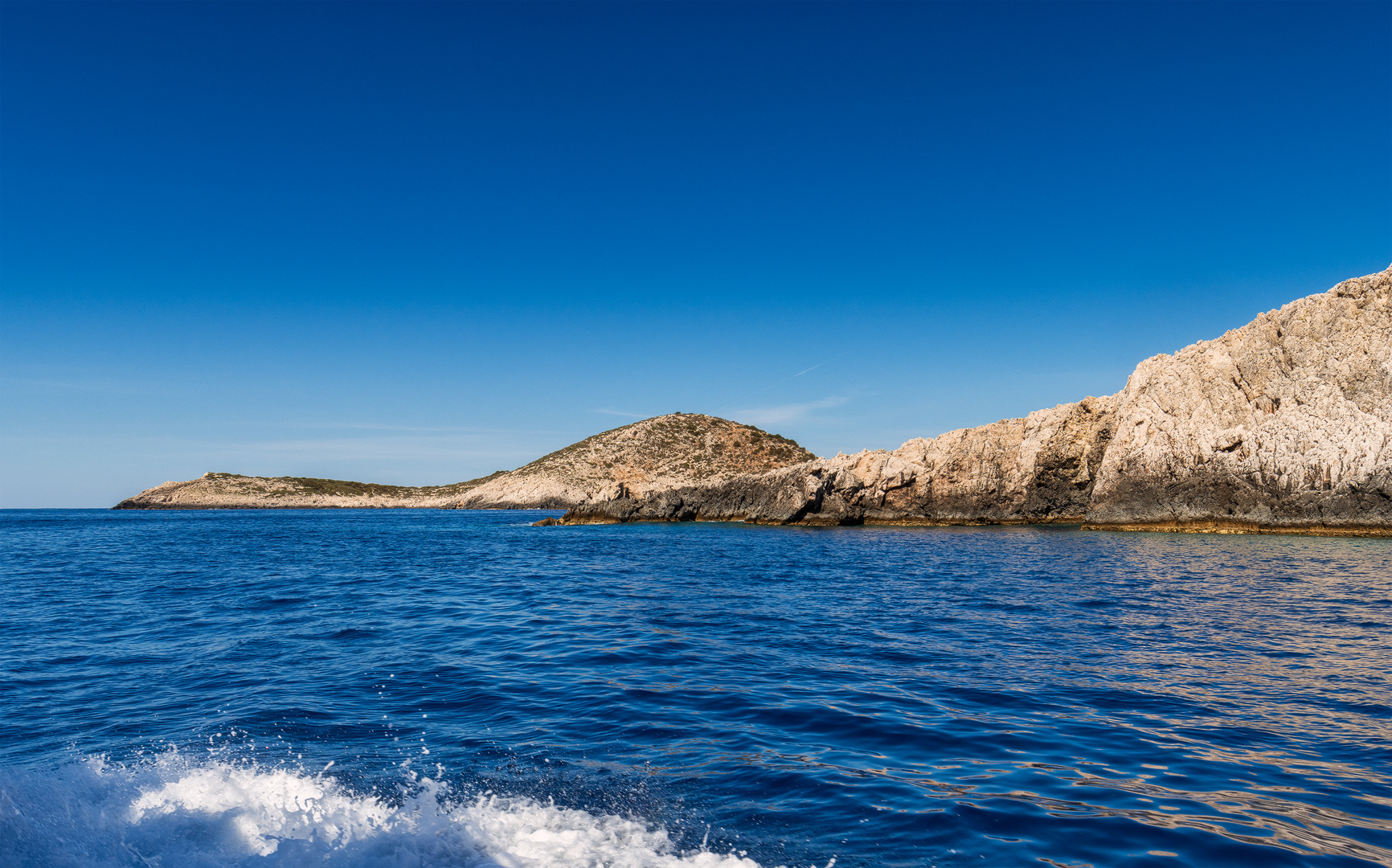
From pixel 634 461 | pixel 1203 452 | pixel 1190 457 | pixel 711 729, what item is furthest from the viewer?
pixel 634 461

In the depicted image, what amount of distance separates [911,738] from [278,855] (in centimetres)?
645

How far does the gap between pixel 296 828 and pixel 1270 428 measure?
5189 centimetres

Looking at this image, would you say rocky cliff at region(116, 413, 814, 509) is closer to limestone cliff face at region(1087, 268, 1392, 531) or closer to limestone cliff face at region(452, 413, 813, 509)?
limestone cliff face at region(452, 413, 813, 509)

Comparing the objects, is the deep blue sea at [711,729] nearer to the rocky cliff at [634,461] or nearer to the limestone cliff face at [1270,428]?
the limestone cliff face at [1270,428]

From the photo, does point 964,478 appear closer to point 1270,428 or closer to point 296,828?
point 1270,428

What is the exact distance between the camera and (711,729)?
29.1 feet

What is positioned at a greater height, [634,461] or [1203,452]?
[634,461]

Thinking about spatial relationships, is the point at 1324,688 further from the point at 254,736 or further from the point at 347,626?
the point at 347,626

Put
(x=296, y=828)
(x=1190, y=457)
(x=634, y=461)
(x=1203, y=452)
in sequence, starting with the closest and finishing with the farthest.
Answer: (x=296, y=828) → (x=1203, y=452) → (x=1190, y=457) → (x=634, y=461)

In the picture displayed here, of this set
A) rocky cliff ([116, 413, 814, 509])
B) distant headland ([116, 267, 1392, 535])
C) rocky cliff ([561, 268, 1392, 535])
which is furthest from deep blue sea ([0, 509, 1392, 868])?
rocky cliff ([116, 413, 814, 509])

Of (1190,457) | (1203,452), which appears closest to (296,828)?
(1203,452)

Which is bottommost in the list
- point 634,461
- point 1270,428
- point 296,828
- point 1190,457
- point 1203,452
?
point 296,828

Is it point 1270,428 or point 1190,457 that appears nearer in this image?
point 1270,428

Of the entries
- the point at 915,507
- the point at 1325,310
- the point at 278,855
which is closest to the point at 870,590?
the point at 278,855
